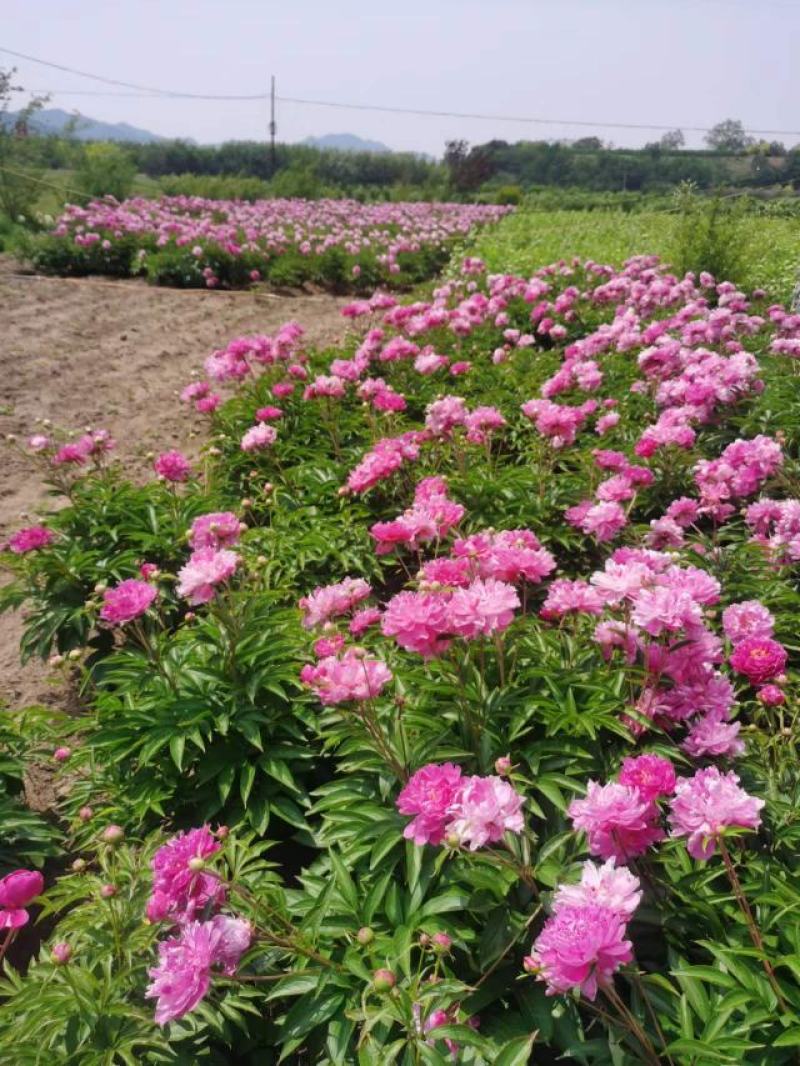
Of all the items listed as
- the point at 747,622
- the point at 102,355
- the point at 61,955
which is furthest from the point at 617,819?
the point at 102,355

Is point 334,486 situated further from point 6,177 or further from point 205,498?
point 6,177

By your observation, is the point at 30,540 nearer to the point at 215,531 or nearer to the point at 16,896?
the point at 215,531

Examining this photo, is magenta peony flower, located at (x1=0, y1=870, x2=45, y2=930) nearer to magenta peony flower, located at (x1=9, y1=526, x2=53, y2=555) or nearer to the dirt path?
magenta peony flower, located at (x1=9, y1=526, x2=53, y2=555)

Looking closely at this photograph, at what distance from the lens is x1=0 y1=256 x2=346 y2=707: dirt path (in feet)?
16.8

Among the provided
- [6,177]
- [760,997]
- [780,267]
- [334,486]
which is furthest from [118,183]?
[760,997]

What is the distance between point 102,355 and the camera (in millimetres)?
7996

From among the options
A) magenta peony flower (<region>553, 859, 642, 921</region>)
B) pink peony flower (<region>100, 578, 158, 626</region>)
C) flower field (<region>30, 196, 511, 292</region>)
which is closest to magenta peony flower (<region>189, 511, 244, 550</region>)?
pink peony flower (<region>100, 578, 158, 626</region>)

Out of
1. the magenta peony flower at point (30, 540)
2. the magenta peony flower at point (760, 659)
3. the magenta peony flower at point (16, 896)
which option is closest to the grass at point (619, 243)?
the magenta peony flower at point (760, 659)

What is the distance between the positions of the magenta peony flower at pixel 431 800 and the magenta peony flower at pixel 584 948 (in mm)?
300

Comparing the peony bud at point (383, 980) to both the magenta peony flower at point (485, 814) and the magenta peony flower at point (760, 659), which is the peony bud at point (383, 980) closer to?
the magenta peony flower at point (485, 814)

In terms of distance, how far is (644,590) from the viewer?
1650 millimetres

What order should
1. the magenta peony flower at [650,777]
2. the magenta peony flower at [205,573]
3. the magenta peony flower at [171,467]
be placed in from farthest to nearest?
the magenta peony flower at [171,467] < the magenta peony flower at [205,573] < the magenta peony flower at [650,777]

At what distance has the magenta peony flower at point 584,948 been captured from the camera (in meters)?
1.07

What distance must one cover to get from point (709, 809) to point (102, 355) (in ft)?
26.5
